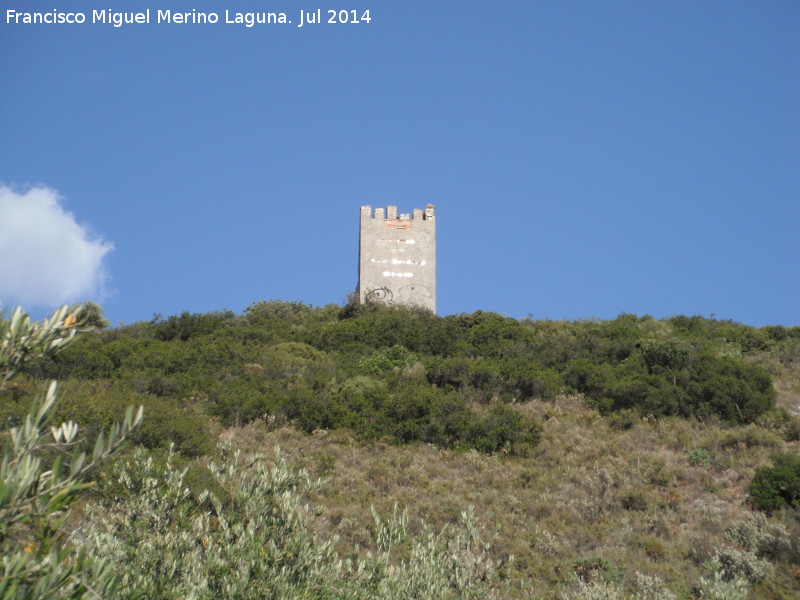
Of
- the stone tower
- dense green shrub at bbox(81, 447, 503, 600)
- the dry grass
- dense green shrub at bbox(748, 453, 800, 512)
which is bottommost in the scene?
the dry grass

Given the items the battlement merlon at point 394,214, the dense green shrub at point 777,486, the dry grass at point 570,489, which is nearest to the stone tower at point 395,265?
the battlement merlon at point 394,214

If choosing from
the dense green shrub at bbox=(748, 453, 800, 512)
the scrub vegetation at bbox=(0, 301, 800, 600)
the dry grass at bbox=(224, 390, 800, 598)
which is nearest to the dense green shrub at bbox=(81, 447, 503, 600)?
the scrub vegetation at bbox=(0, 301, 800, 600)

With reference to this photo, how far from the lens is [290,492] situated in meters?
7.66

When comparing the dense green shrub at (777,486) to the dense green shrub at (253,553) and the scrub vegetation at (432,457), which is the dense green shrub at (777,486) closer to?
the scrub vegetation at (432,457)

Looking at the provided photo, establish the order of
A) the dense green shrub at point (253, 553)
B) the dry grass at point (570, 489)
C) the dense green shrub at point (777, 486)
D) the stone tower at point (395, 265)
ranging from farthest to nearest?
the stone tower at point (395, 265) → the dense green shrub at point (777, 486) → the dry grass at point (570, 489) → the dense green shrub at point (253, 553)

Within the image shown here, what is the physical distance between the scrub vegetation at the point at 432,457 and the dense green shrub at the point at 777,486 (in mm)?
41

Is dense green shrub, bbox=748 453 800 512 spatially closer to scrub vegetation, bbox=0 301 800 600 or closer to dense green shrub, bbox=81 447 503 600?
scrub vegetation, bbox=0 301 800 600

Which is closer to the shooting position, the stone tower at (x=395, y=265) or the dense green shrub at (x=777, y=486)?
the dense green shrub at (x=777, y=486)

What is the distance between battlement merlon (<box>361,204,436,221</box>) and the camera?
1404 inches

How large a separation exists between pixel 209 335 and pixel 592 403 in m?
16.0

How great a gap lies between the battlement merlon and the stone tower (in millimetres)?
230

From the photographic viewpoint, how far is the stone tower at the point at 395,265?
115 ft

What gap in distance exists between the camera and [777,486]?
51.9 ft

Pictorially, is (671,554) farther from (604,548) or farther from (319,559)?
(319,559)
